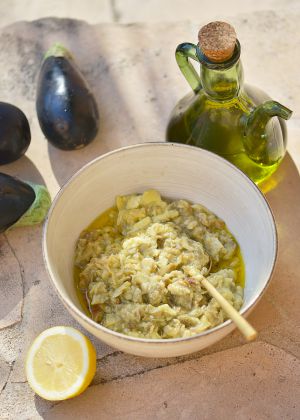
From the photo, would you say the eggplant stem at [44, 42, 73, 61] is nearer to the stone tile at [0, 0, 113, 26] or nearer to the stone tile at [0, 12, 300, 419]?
the stone tile at [0, 12, 300, 419]

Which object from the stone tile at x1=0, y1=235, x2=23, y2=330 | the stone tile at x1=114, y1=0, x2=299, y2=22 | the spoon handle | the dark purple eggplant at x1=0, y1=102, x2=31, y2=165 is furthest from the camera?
the stone tile at x1=114, y1=0, x2=299, y2=22

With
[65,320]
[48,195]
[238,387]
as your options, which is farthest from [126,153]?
[238,387]

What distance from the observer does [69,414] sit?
4.37 feet

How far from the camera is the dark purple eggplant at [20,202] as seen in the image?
152 cm

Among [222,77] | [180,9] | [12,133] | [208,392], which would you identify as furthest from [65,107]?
[180,9]

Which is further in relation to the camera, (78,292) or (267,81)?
(267,81)

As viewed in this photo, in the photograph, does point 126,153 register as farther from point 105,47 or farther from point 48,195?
point 105,47

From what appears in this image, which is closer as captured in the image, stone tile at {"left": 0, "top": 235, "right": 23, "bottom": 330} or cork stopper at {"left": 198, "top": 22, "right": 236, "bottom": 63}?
cork stopper at {"left": 198, "top": 22, "right": 236, "bottom": 63}

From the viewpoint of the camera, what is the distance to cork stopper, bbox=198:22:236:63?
4.10 feet

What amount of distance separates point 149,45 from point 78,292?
0.92 m

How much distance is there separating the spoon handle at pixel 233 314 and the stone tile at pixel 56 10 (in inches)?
57.9

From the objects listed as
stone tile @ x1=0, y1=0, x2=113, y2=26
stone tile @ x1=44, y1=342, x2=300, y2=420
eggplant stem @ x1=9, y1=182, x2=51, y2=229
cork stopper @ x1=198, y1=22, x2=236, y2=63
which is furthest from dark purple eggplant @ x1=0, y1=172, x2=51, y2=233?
stone tile @ x1=0, y1=0, x2=113, y2=26

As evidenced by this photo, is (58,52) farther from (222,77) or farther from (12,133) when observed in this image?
(222,77)

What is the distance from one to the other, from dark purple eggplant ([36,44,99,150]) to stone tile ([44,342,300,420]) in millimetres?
661
